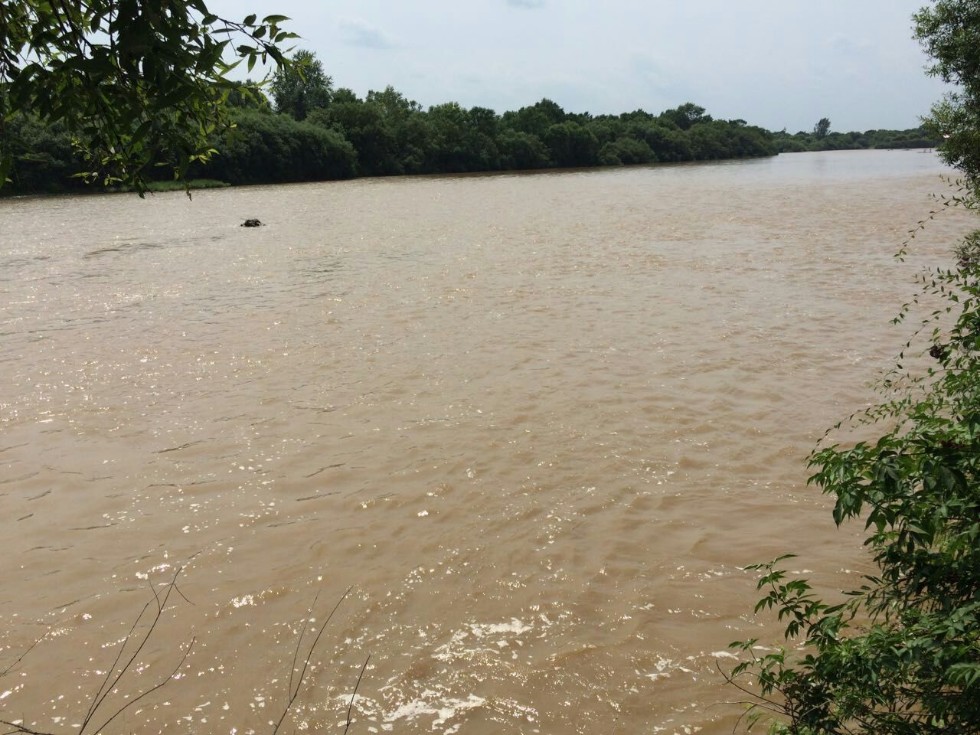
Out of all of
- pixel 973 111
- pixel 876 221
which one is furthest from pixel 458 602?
pixel 876 221

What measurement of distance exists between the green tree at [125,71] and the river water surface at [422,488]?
306 cm

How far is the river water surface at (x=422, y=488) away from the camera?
4457 mm

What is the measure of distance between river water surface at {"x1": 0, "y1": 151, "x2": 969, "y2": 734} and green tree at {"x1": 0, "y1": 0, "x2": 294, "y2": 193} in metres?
3.06

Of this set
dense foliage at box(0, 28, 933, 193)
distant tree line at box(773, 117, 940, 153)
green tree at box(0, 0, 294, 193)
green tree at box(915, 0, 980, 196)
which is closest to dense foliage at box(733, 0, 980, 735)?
green tree at box(0, 0, 294, 193)

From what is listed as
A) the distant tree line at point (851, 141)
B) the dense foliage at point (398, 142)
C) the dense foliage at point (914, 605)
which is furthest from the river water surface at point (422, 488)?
the distant tree line at point (851, 141)

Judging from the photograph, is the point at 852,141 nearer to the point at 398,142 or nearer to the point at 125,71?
the point at 398,142

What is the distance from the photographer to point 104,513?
660cm

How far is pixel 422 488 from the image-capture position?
7035mm

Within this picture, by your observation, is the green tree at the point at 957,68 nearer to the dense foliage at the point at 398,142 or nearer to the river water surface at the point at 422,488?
the river water surface at the point at 422,488

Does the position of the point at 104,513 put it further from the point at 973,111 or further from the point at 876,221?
the point at 876,221

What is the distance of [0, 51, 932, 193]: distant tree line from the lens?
59.2 metres

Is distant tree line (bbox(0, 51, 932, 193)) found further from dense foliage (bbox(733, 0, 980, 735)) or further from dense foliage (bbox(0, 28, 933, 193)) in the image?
dense foliage (bbox(733, 0, 980, 735))

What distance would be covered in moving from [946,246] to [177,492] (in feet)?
70.6

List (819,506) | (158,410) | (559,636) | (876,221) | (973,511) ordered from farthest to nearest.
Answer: (876,221) < (158,410) < (819,506) < (559,636) < (973,511)
